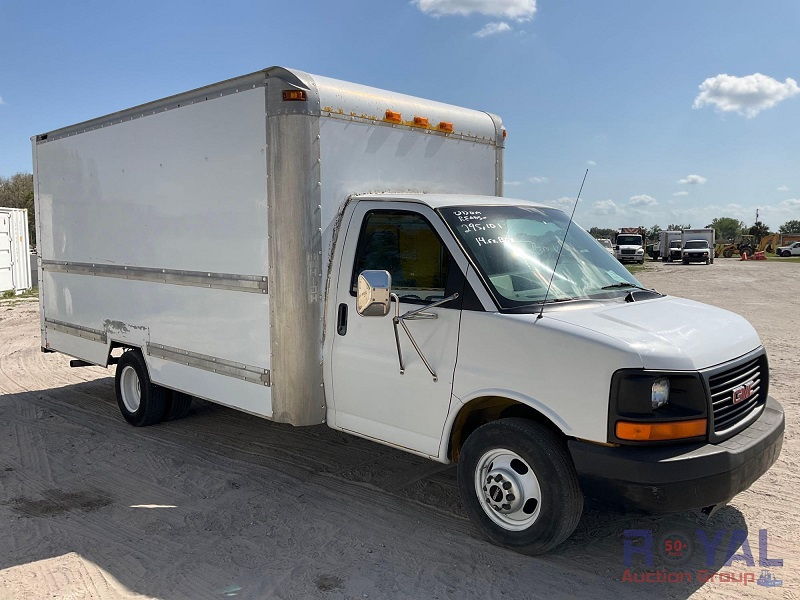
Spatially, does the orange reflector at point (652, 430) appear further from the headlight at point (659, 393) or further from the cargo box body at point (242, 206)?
the cargo box body at point (242, 206)

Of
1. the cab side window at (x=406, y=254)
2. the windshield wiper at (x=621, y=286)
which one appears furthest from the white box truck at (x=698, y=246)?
the cab side window at (x=406, y=254)

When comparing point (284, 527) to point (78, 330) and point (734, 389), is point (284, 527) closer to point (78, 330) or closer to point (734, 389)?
point (734, 389)

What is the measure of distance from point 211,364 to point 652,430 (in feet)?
12.1

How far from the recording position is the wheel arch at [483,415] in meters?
4.11

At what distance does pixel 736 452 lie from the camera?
3.80 meters

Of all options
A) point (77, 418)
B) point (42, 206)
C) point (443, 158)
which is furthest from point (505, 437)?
point (42, 206)

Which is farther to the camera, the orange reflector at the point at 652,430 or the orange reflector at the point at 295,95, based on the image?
the orange reflector at the point at 295,95

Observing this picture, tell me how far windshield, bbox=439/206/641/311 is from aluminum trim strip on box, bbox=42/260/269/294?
167 cm

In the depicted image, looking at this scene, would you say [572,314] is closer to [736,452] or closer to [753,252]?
[736,452]

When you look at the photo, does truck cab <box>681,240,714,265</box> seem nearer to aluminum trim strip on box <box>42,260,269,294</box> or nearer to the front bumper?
aluminum trim strip on box <box>42,260,269,294</box>

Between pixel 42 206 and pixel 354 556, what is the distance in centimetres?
628

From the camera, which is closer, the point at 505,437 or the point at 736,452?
the point at 736,452

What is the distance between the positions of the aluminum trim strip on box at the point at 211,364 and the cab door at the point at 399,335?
2.30 feet

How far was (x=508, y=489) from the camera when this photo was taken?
4184 millimetres
